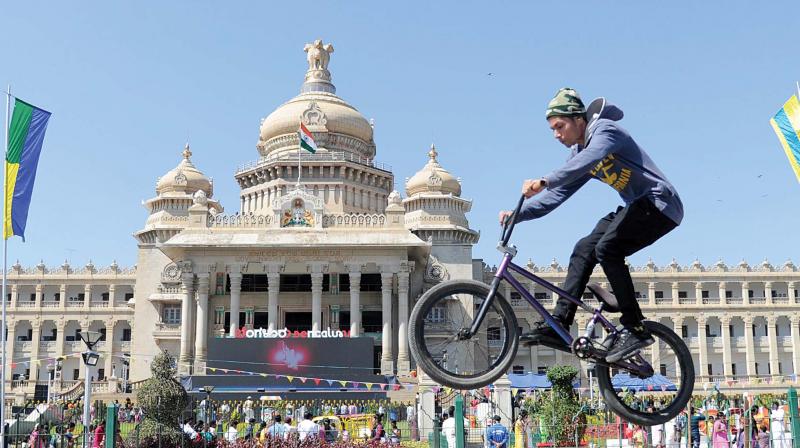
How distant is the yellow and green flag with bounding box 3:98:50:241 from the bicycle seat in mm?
18208

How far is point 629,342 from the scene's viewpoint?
5.28m

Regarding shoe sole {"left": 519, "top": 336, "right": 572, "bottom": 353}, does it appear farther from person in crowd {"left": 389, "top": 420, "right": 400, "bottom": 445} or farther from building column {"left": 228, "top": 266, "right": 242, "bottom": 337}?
building column {"left": 228, "top": 266, "right": 242, "bottom": 337}

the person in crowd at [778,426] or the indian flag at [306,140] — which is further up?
the indian flag at [306,140]

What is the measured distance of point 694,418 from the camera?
15.8 m

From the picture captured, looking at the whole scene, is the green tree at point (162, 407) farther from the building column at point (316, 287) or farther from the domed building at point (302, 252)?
the building column at point (316, 287)

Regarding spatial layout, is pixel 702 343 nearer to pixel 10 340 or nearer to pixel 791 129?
pixel 791 129

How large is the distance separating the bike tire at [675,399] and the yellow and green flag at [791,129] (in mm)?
18135

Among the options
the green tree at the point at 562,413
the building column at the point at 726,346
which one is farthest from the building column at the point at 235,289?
the building column at the point at 726,346

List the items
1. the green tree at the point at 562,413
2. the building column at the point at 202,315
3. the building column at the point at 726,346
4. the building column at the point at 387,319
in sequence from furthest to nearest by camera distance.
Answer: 1. the building column at the point at 726,346
2. the building column at the point at 387,319
3. the building column at the point at 202,315
4. the green tree at the point at 562,413

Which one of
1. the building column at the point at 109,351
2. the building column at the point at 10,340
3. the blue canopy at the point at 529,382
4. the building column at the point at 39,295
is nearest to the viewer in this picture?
the blue canopy at the point at 529,382

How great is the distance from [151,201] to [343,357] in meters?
28.6

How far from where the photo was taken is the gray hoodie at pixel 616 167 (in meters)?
5.04

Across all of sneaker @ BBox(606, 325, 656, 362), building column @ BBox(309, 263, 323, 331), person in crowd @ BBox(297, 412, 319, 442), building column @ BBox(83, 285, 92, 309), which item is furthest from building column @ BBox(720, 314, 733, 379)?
sneaker @ BBox(606, 325, 656, 362)

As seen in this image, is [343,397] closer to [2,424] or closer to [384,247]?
[384,247]
